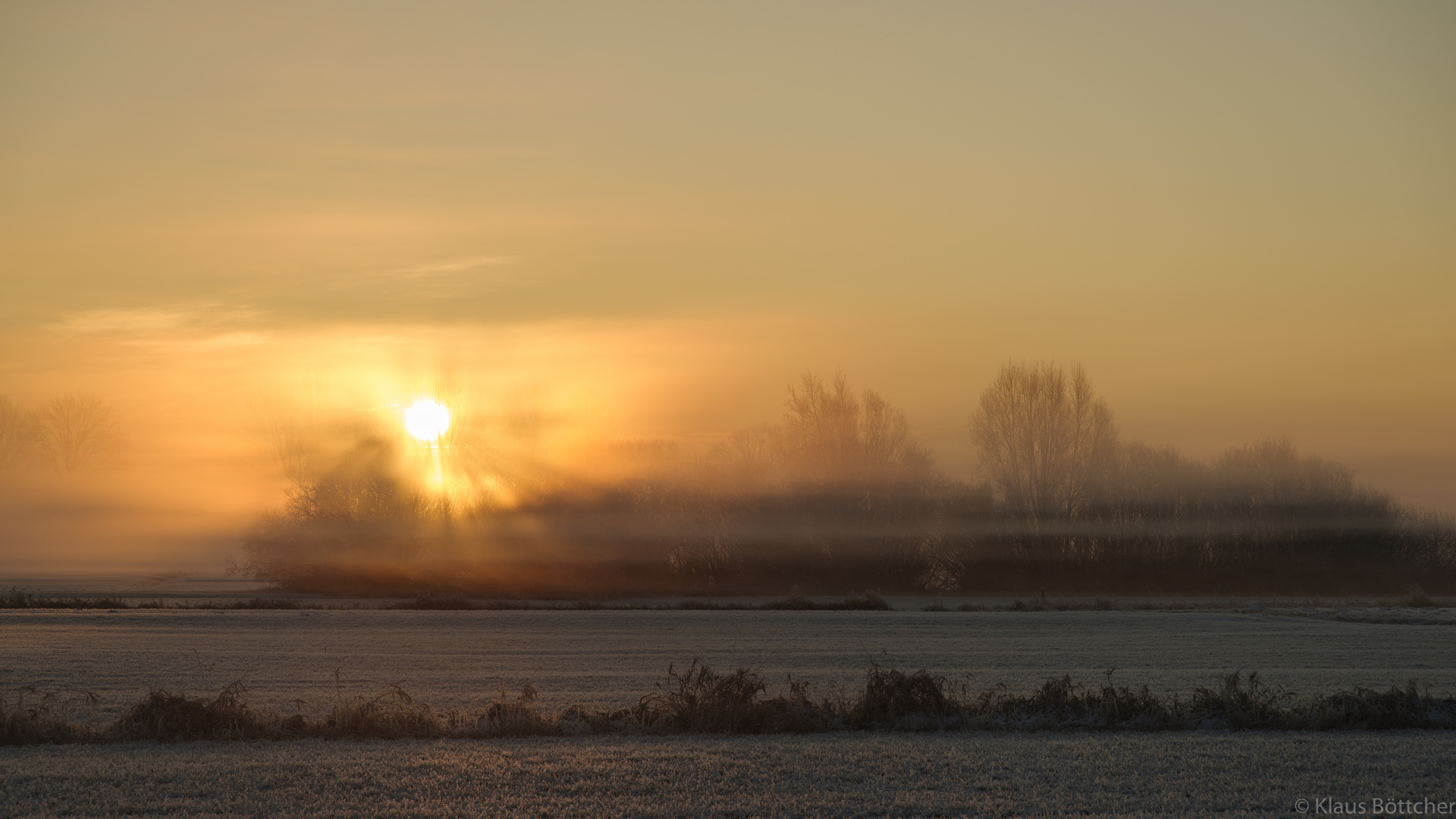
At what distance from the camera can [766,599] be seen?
59.8 meters

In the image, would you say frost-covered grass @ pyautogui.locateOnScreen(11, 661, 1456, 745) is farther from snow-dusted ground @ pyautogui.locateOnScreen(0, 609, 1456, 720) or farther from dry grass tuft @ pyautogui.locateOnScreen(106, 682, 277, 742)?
snow-dusted ground @ pyautogui.locateOnScreen(0, 609, 1456, 720)

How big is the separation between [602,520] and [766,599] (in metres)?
12.7

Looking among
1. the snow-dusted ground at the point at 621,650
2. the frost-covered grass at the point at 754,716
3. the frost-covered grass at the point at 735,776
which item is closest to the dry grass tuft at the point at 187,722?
the frost-covered grass at the point at 754,716

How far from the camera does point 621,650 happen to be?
29562mm

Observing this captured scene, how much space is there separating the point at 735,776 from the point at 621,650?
1863 cm

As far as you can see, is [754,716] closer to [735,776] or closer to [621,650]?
[735,776]

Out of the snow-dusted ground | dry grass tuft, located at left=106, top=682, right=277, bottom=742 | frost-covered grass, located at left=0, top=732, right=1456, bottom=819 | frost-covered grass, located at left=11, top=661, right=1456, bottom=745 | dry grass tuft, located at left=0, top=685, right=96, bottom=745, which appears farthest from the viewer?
the snow-dusted ground

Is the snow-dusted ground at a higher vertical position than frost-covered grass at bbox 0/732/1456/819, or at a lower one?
lower

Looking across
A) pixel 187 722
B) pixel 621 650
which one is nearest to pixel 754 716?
pixel 187 722

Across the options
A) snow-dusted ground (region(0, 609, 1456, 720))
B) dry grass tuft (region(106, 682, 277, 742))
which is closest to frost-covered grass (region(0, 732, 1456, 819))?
dry grass tuft (region(106, 682, 277, 742))

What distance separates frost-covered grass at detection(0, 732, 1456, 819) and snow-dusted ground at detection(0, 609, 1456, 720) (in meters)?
4.40

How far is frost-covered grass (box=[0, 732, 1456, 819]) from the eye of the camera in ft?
33.7

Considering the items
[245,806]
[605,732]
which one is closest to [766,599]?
[605,732]

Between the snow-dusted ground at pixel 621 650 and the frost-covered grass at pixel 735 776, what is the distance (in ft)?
14.4
